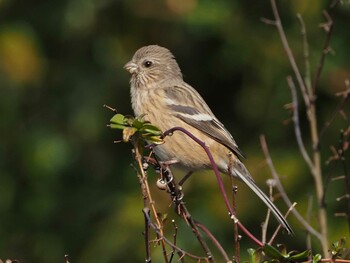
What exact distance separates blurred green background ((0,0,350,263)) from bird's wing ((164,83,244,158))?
2.94m

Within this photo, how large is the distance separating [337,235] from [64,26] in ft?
12.9

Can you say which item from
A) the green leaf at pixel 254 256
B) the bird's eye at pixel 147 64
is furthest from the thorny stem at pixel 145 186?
the bird's eye at pixel 147 64

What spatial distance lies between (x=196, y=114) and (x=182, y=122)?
154mm

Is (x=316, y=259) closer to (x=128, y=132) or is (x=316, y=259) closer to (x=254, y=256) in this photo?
(x=254, y=256)

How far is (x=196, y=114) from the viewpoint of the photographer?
6.34 m

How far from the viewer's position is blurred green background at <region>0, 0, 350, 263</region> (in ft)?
31.5

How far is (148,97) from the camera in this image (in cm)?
643

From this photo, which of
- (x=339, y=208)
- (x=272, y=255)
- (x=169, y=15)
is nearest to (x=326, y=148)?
(x=339, y=208)

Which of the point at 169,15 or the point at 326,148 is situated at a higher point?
the point at 169,15

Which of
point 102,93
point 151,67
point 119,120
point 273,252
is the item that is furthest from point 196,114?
point 102,93

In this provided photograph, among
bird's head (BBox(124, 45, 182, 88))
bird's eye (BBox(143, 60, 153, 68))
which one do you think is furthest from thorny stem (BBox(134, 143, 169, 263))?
bird's eye (BBox(143, 60, 153, 68))

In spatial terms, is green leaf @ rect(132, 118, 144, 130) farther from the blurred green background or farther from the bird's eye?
the blurred green background

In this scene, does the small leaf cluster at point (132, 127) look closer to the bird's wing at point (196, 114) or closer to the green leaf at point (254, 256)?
the green leaf at point (254, 256)

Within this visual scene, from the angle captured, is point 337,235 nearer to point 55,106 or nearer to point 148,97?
point 148,97
